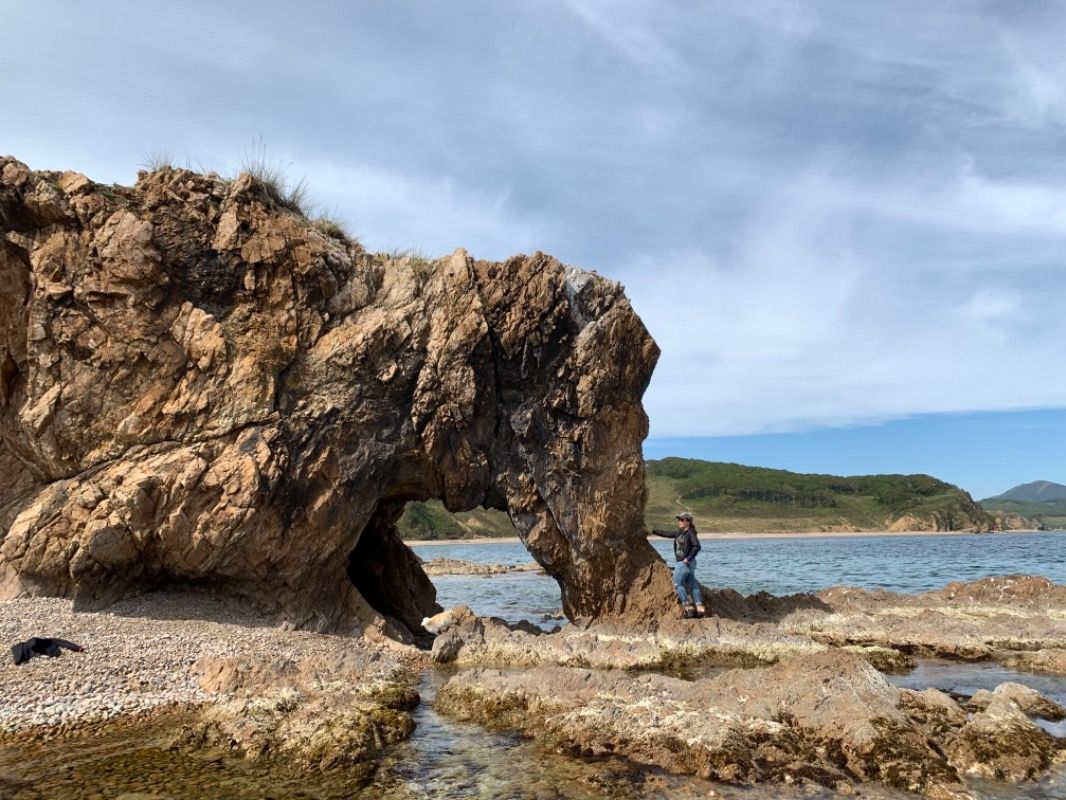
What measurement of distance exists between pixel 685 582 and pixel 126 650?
47.1ft

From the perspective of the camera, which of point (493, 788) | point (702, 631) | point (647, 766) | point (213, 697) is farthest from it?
point (702, 631)

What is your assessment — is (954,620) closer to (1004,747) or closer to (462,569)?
(1004,747)

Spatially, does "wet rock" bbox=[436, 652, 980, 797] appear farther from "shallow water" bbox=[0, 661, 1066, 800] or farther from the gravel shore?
the gravel shore

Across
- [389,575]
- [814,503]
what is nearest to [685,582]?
[389,575]

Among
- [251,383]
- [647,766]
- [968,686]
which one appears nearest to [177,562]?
[251,383]

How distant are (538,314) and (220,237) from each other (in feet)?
27.7

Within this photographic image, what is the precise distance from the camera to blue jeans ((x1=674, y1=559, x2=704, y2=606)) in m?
20.8

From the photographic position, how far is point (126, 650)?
13.4 metres

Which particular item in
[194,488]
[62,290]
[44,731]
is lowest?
[44,731]

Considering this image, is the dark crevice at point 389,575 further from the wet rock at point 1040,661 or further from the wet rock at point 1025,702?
the wet rock at point 1040,661

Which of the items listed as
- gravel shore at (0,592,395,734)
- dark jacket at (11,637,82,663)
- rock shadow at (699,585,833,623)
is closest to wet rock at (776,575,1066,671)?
rock shadow at (699,585,833,623)

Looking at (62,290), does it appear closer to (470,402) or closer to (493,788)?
(470,402)

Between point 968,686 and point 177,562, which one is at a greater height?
point 177,562

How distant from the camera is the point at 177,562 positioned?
16.7 meters
